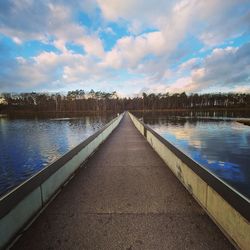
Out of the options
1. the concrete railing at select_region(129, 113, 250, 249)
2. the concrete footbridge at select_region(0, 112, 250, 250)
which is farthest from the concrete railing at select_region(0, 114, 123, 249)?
the concrete railing at select_region(129, 113, 250, 249)

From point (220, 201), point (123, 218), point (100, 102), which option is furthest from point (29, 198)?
point (100, 102)

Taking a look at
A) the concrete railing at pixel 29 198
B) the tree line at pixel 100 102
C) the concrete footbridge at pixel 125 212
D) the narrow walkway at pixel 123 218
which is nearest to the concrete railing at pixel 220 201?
the concrete footbridge at pixel 125 212

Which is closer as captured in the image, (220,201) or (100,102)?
(220,201)

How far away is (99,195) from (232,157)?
44.0 ft

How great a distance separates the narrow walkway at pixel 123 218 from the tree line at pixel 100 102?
137746mm

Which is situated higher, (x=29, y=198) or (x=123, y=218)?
(x=29, y=198)

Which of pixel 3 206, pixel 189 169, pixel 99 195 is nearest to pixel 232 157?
pixel 189 169

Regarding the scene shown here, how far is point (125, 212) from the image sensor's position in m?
4.18

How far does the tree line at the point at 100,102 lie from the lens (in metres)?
143

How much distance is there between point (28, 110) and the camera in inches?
5531

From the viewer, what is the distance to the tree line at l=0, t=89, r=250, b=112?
143 m

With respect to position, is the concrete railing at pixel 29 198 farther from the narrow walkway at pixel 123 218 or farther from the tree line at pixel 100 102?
the tree line at pixel 100 102

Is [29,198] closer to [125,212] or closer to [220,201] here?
[125,212]

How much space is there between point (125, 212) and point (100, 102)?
488ft
